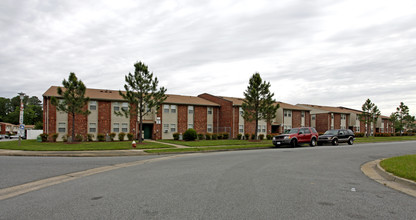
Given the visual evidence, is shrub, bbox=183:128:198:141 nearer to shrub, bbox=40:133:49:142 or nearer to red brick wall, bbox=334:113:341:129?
shrub, bbox=40:133:49:142

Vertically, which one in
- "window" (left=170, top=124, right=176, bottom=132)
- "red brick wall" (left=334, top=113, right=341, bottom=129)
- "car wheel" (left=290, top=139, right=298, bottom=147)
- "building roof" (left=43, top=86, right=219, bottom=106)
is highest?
"building roof" (left=43, top=86, right=219, bottom=106)

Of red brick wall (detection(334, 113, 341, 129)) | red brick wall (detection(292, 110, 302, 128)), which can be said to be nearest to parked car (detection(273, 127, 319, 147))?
red brick wall (detection(292, 110, 302, 128))

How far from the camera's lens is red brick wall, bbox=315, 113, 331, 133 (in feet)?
175

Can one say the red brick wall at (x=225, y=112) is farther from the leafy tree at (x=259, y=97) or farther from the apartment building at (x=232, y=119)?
the leafy tree at (x=259, y=97)

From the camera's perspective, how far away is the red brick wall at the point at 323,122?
5331cm

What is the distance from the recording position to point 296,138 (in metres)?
25.6

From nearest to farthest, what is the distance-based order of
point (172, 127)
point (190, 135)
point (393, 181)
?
point (393, 181), point (190, 135), point (172, 127)

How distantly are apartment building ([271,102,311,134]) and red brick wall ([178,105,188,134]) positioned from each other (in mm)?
14694

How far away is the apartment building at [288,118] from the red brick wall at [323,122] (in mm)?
5570

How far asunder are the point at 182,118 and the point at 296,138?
17.2 metres

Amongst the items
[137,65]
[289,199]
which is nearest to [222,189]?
[289,199]

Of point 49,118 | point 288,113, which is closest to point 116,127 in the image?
point 49,118

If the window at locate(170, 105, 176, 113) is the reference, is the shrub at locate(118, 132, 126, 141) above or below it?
below

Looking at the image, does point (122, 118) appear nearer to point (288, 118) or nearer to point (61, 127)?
point (61, 127)
